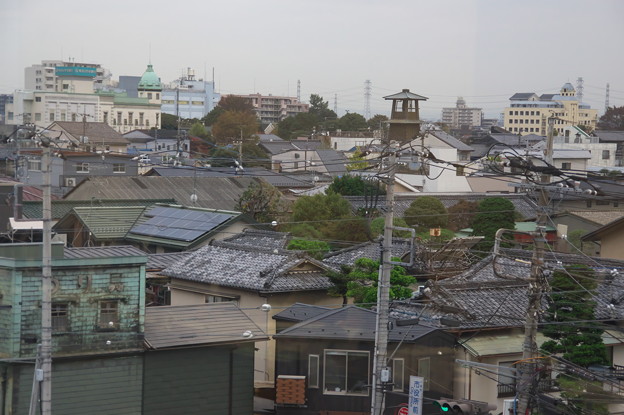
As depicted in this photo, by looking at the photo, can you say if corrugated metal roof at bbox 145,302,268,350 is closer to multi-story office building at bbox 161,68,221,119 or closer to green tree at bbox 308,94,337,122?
green tree at bbox 308,94,337,122

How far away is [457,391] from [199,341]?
7.39 ft

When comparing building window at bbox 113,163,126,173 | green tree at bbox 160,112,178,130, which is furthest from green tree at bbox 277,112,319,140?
building window at bbox 113,163,126,173

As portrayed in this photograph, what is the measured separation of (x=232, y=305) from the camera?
28.0 feet

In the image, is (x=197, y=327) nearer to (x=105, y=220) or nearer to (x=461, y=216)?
(x=105, y=220)

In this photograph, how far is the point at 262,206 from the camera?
16.5 meters

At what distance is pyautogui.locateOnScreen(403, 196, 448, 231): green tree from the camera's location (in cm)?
1670

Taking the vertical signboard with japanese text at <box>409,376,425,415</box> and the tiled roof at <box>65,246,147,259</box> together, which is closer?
the vertical signboard with japanese text at <box>409,376,425,415</box>

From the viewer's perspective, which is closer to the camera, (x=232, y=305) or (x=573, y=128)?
(x=232, y=305)

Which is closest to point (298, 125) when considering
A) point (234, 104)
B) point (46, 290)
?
point (234, 104)

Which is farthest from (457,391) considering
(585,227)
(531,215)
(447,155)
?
(447,155)

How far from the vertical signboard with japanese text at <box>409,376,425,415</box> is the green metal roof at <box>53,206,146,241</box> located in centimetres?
860

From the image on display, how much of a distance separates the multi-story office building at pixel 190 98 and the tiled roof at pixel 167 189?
1463 inches

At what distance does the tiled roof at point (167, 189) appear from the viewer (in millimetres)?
18594

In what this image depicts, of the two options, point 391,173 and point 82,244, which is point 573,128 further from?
point 391,173
